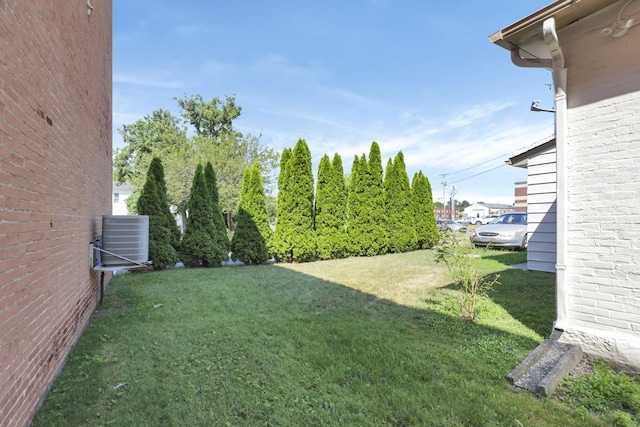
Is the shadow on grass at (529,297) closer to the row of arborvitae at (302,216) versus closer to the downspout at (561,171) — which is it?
the downspout at (561,171)

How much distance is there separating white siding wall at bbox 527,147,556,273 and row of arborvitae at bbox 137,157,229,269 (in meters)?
7.22

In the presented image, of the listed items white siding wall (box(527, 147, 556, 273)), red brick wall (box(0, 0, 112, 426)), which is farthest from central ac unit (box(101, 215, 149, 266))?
white siding wall (box(527, 147, 556, 273))

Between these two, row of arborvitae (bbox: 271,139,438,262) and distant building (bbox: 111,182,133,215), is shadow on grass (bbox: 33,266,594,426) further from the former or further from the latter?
distant building (bbox: 111,182,133,215)

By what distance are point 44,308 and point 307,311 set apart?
9.69 ft

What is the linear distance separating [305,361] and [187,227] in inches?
253

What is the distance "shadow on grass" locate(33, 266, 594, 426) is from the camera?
207cm

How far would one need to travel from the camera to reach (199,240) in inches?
322

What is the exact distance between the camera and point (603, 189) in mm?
2678

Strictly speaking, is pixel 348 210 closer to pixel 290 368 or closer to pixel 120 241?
pixel 120 241

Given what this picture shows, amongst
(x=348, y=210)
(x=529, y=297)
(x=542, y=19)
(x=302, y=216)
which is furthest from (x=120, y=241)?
(x=348, y=210)

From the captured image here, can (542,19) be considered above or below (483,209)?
below

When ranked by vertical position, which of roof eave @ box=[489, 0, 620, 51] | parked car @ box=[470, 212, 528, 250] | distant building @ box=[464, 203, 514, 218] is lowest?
parked car @ box=[470, 212, 528, 250]

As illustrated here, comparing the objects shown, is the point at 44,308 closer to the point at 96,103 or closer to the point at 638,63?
the point at 96,103

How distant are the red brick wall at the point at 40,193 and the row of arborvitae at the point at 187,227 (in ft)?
12.7
